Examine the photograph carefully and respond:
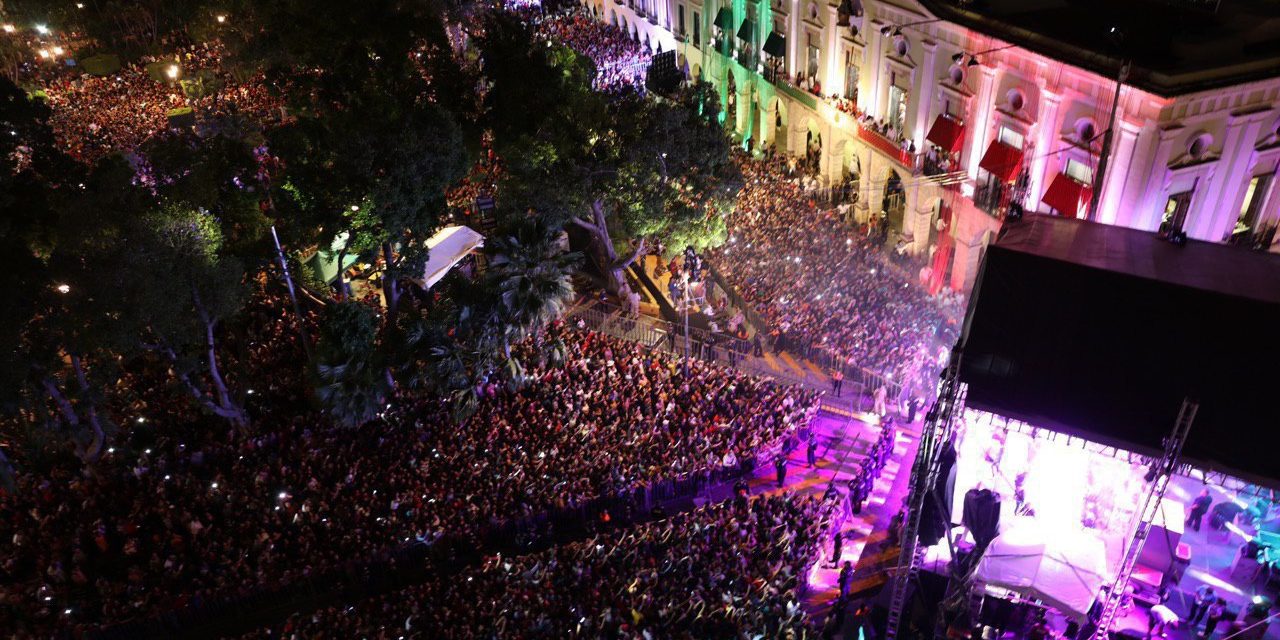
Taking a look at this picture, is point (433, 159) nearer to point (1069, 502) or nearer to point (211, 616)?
point (211, 616)

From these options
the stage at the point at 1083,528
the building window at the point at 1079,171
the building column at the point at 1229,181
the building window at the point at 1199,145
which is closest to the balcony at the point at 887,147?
the building window at the point at 1079,171

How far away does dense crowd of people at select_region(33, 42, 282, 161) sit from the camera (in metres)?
33.1

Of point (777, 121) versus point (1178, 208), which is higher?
point (1178, 208)

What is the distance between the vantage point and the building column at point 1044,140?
21.3m

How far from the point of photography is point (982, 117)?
936 inches

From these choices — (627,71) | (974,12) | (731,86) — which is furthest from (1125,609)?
(627,71)

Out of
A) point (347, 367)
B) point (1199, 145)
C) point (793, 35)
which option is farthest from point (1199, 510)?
point (793, 35)

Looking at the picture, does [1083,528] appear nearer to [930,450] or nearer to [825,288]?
[930,450]

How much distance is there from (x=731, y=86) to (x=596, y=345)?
23035 mm

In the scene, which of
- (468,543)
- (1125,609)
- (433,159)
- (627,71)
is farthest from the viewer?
(627,71)

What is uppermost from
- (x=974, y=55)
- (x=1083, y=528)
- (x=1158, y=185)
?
(x=974, y=55)

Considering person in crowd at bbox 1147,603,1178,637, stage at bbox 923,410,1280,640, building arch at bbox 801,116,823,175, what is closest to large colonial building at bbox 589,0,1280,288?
building arch at bbox 801,116,823,175

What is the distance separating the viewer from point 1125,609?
14414mm

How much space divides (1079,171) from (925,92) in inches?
238
